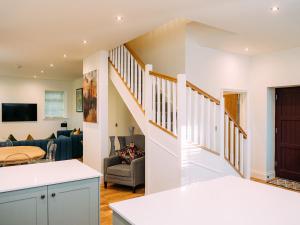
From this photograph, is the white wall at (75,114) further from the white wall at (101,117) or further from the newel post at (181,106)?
the newel post at (181,106)

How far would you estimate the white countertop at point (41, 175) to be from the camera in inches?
79.8

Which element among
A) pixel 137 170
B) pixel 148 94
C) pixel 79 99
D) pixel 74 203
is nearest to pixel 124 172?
pixel 137 170

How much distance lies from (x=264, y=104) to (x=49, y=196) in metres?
4.84

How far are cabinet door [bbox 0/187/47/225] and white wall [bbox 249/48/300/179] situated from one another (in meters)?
4.79

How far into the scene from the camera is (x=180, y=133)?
335 centimetres

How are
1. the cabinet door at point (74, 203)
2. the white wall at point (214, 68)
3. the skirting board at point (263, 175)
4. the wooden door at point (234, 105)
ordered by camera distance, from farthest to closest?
the wooden door at point (234, 105) → the skirting board at point (263, 175) → the white wall at point (214, 68) → the cabinet door at point (74, 203)

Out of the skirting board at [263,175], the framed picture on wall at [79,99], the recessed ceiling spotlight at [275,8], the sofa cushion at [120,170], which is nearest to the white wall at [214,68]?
the recessed ceiling spotlight at [275,8]

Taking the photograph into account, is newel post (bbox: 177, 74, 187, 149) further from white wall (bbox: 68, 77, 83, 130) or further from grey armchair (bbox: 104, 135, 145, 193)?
white wall (bbox: 68, 77, 83, 130)

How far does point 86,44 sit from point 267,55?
3.83m

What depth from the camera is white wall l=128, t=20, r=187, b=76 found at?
4.59 meters

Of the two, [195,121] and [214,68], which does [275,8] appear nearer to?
[195,121]

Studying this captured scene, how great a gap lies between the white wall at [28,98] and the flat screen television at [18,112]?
0.51 ft

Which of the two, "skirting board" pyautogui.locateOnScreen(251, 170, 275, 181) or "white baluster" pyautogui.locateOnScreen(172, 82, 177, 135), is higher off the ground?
"white baluster" pyautogui.locateOnScreen(172, 82, 177, 135)

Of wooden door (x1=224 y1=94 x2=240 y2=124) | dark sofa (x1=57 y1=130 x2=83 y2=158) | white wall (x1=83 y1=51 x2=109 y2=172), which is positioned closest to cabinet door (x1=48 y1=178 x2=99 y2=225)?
white wall (x1=83 y1=51 x2=109 y2=172)
